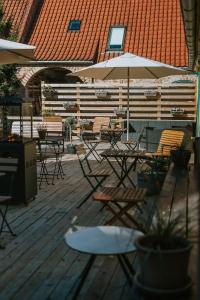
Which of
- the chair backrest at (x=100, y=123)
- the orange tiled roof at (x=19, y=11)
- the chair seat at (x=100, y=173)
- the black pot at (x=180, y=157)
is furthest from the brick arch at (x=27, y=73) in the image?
the chair seat at (x=100, y=173)

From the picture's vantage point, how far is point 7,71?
1789 cm

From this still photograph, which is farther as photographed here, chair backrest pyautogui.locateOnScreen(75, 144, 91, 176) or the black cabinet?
chair backrest pyautogui.locateOnScreen(75, 144, 91, 176)

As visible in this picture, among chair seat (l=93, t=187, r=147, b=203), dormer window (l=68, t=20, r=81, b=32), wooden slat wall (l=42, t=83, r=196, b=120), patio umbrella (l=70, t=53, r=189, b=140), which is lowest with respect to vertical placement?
chair seat (l=93, t=187, r=147, b=203)

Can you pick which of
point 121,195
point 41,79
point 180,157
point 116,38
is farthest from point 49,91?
point 121,195

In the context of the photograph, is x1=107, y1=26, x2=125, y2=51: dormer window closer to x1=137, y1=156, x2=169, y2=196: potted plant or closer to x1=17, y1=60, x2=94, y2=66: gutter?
x1=17, y1=60, x2=94, y2=66: gutter

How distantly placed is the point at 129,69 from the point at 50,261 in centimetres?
727

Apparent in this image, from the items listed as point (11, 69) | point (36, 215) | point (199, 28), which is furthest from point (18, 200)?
point (11, 69)

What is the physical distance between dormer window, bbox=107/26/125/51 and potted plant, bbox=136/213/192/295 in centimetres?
1928

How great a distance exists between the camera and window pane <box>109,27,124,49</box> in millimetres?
21769

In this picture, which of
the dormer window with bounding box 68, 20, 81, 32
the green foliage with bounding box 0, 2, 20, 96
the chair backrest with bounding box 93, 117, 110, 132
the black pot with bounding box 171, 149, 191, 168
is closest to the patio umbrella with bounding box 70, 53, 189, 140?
the black pot with bounding box 171, 149, 191, 168

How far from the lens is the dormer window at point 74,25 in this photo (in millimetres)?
22594

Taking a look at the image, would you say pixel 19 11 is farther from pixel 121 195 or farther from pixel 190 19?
pixel 121 195

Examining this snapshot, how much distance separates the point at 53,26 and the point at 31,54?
1542cm

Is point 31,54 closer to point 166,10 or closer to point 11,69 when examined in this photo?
point 11,69
